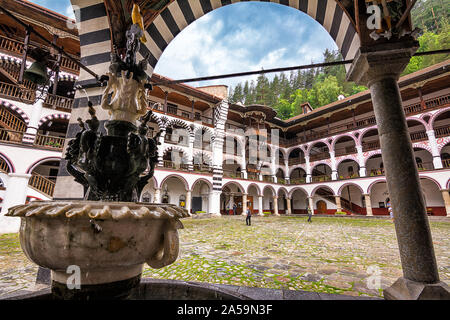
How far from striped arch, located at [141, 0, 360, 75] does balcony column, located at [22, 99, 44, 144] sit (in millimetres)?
11875

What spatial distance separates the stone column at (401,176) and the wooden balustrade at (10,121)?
54.3ft

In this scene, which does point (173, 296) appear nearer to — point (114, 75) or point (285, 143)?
point (114, 75)

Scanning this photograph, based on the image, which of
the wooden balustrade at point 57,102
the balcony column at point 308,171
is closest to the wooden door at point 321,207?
the balcony column at point 308,171

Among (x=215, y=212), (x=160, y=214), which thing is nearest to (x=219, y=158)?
(x=215, y=212)

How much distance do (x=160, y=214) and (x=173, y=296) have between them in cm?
116

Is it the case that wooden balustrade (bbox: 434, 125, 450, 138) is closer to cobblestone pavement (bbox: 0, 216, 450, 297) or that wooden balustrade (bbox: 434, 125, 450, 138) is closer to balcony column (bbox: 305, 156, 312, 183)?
balcony column (bbox: 305, 156, 312, 183)

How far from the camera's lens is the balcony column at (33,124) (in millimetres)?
11516

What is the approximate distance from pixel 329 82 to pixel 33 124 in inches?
1545

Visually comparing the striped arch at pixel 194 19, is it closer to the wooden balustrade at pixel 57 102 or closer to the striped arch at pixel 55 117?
the wooden balustrade at pixel 57 102

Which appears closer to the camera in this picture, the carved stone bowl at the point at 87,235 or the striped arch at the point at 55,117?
the carved stone bowl at the point at 87,235

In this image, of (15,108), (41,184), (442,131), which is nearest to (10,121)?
(15,108)

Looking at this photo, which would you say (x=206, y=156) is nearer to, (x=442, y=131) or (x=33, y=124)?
(x=33, y=124)

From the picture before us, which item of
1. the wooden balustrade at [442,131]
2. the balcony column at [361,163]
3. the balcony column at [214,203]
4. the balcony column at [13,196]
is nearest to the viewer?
the balcony column at [13,196]

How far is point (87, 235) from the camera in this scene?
100 centimetres
